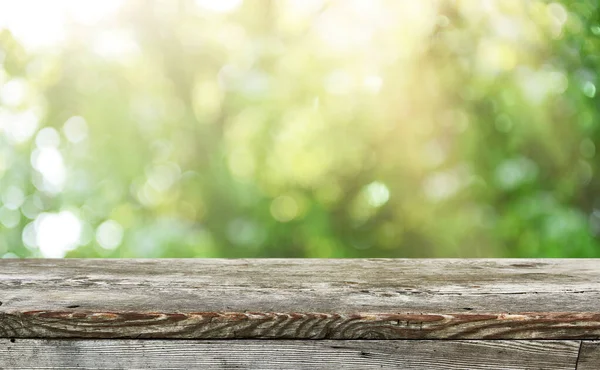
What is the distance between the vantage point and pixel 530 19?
7.33ft

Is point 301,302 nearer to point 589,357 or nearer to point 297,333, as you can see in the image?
point 297,333

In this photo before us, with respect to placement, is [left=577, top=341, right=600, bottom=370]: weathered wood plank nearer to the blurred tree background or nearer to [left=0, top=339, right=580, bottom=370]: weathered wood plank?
[left=0, top=339, right=580, bottom=370]: weathered wood plank

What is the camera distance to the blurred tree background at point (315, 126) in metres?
2.22

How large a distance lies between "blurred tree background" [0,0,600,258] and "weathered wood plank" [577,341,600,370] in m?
1.41

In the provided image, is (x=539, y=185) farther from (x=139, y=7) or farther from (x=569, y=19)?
(x=139, y=7)

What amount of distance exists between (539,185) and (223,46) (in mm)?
1072

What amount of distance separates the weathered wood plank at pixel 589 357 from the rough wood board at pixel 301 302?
0.01m

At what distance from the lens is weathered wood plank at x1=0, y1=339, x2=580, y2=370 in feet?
2.66

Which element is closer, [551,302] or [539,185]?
[551,302]

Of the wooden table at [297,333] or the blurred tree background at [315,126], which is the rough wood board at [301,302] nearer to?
the wooden table at [297,333]

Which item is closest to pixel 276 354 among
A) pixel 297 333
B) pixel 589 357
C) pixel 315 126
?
pixel 297 333

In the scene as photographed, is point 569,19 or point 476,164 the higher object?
point 569,19

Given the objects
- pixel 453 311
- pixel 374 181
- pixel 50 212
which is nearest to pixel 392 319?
pixel 453 311

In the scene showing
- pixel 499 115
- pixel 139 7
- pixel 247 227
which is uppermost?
pixel 139 7
